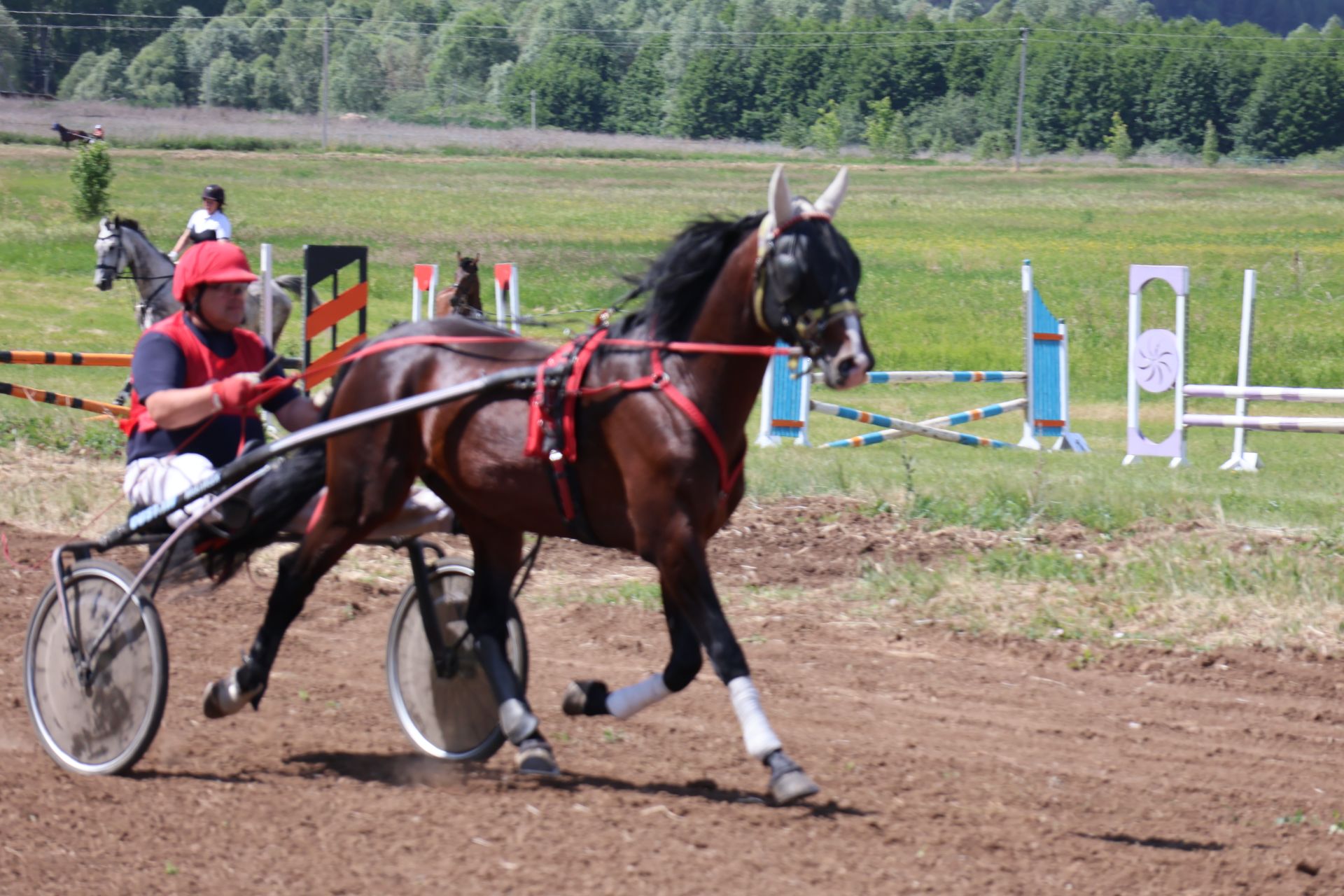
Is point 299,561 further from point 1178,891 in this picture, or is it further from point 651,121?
point 651,121

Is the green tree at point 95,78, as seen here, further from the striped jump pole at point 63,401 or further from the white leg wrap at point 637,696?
the white leg wrap at point 637,696

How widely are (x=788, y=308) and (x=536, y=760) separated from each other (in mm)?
Answer: 1795

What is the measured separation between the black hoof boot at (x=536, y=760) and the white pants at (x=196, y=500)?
3.43 feet

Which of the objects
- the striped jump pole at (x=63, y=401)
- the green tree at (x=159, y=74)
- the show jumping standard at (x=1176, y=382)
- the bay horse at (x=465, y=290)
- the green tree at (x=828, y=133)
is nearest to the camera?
the striped jump pole at (x=63, y=401)

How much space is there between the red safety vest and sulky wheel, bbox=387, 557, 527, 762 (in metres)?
1.04

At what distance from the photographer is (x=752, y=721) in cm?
497

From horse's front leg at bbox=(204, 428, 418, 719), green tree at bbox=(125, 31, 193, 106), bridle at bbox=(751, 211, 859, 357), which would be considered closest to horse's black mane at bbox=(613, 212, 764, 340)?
bridle at bbox=(751, 211, 859, 357)

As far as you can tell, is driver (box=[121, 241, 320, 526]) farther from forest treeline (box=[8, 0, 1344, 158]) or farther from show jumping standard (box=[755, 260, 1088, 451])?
forest treeline (box=[8, 0, 1344, 158])

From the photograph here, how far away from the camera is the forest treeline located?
270 ft

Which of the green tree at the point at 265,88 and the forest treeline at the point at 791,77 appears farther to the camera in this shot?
the forest treeline at the point at 791,77

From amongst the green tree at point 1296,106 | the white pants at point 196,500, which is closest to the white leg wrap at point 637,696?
the white pants at point 196,500

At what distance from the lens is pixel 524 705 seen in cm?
564

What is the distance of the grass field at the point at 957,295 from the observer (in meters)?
8.84

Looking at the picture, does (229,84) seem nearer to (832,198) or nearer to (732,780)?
(732,780)
